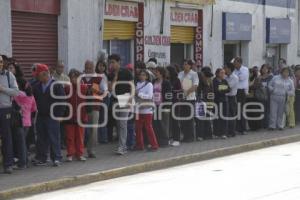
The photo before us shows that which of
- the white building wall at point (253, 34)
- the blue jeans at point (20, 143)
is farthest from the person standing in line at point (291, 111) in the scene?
the blue jeans at point (20, 143)

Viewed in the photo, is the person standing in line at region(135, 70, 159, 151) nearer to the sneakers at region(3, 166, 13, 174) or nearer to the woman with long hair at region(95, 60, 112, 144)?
the woman with long hair at region(95, 60, 112, 144)

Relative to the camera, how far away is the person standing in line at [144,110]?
1401 cm

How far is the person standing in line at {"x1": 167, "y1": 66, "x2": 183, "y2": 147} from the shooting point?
49.9 ft

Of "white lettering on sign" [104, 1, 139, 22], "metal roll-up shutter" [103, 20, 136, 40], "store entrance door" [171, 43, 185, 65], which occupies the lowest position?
"store entrance door" [171, 43, 185, 65]

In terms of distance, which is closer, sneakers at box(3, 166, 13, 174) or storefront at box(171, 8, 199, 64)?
sneakers at box(3, 166, 13, 174)

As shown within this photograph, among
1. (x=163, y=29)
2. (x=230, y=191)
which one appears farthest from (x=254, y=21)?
(x=230, y=191)

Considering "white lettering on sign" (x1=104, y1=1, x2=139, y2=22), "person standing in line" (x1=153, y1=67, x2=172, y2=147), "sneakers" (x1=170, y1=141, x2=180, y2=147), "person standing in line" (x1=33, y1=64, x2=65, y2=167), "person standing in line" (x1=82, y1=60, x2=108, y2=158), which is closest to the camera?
"person standing in line" (x1=33, y1=64, x2=65, y2=167)

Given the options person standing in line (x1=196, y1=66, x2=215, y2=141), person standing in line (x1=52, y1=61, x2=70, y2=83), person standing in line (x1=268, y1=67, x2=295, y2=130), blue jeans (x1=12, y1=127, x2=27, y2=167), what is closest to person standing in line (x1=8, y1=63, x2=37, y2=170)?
blue jeans (x1=12, y1=127, x2=27, y2=167)

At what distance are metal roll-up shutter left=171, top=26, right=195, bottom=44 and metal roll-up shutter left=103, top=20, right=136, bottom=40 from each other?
2291mm

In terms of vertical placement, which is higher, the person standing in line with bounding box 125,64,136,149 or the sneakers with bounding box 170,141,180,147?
the person standing in line with bounding box 125,64,136,149

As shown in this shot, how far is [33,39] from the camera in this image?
15.4 meters

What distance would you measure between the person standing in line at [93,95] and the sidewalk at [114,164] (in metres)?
0.38

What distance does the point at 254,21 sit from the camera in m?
24.7

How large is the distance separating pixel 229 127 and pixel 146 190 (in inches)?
277
